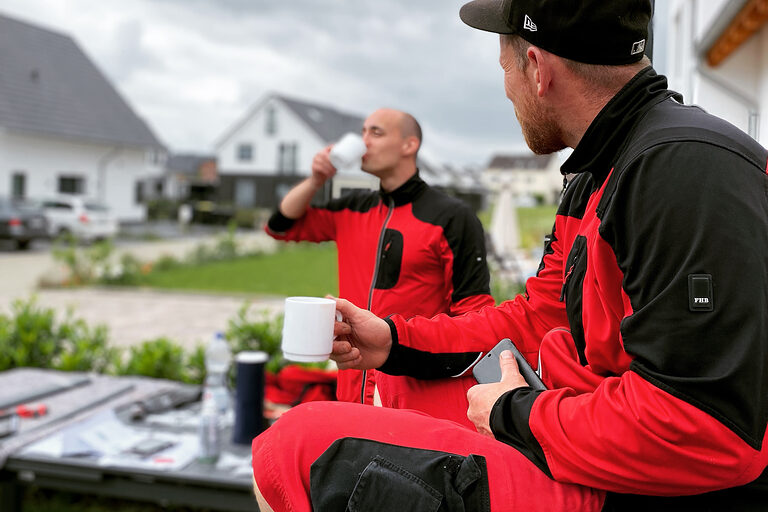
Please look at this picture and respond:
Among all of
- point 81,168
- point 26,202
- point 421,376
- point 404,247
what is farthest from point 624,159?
point 81,168

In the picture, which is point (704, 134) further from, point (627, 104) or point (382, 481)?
point (382, 481)

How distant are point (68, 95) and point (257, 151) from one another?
12.4 meters

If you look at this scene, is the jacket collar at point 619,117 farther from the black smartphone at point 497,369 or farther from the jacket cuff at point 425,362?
the jacket cuff at point 425,362

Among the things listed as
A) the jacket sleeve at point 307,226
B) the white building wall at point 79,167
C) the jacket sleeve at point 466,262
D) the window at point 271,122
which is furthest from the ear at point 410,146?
the window at point 271,122

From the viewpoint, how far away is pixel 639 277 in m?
1.15

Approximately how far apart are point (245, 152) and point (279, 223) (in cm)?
3887

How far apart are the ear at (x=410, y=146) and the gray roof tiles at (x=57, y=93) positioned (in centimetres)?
2521

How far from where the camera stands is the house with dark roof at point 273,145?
125 ft

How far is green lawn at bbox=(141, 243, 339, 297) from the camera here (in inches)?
552

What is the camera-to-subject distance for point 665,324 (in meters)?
1.10

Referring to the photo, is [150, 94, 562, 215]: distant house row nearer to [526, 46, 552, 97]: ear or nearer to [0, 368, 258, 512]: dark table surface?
[0, 368, 258, 512]: dark table surface

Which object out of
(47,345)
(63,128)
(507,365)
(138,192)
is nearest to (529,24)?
(507,365)

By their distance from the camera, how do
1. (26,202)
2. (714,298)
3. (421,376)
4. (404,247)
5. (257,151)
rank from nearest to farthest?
1. (714,298)
2. (421,376)
3. (404,247)
4. (26,202)
5. (257,151)

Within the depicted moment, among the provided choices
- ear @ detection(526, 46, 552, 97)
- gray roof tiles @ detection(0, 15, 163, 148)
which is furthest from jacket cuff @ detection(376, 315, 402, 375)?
gray roof tiles @ detection(0, 15, 163, 148)
